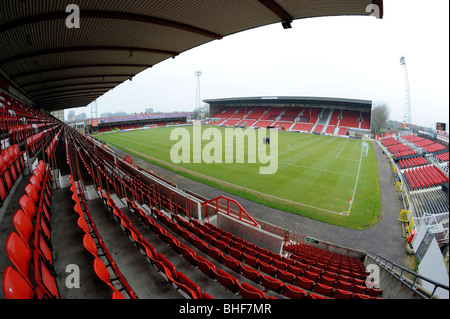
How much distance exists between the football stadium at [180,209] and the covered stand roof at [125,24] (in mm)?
57

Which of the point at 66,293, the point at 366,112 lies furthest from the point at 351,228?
the point at 366,112

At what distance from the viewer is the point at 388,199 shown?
14555mm

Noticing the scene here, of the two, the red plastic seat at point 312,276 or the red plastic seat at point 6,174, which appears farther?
the red plastic seat at point 312,276

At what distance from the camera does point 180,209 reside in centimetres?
864

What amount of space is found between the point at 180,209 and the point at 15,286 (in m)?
6.76

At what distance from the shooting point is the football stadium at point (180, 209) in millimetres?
3535

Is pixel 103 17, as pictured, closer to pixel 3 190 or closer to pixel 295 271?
pixel 3 190

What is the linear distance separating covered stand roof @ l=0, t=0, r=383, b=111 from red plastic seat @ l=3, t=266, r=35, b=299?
737cm

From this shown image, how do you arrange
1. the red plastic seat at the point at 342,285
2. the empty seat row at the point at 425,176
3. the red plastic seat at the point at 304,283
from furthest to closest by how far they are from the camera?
the empty seat row at the point at 425,176 < the red plastic seat at the point at 342,285 < the red plastic seat at the point at 304,283

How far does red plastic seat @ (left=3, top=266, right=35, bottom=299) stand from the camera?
71.9 inches

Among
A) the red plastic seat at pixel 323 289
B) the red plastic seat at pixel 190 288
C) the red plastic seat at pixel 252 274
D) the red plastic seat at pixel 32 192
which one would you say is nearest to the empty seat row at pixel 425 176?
the red plastic seat at pixel 323 289

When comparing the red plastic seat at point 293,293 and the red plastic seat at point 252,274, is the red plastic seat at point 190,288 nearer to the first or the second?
the red plastic seat at point 252,274

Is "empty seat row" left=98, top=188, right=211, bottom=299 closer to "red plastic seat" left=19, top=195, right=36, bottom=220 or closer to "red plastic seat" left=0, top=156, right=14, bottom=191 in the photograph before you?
"red plastic seat" left=19, top=195, right=36, bottom=220
